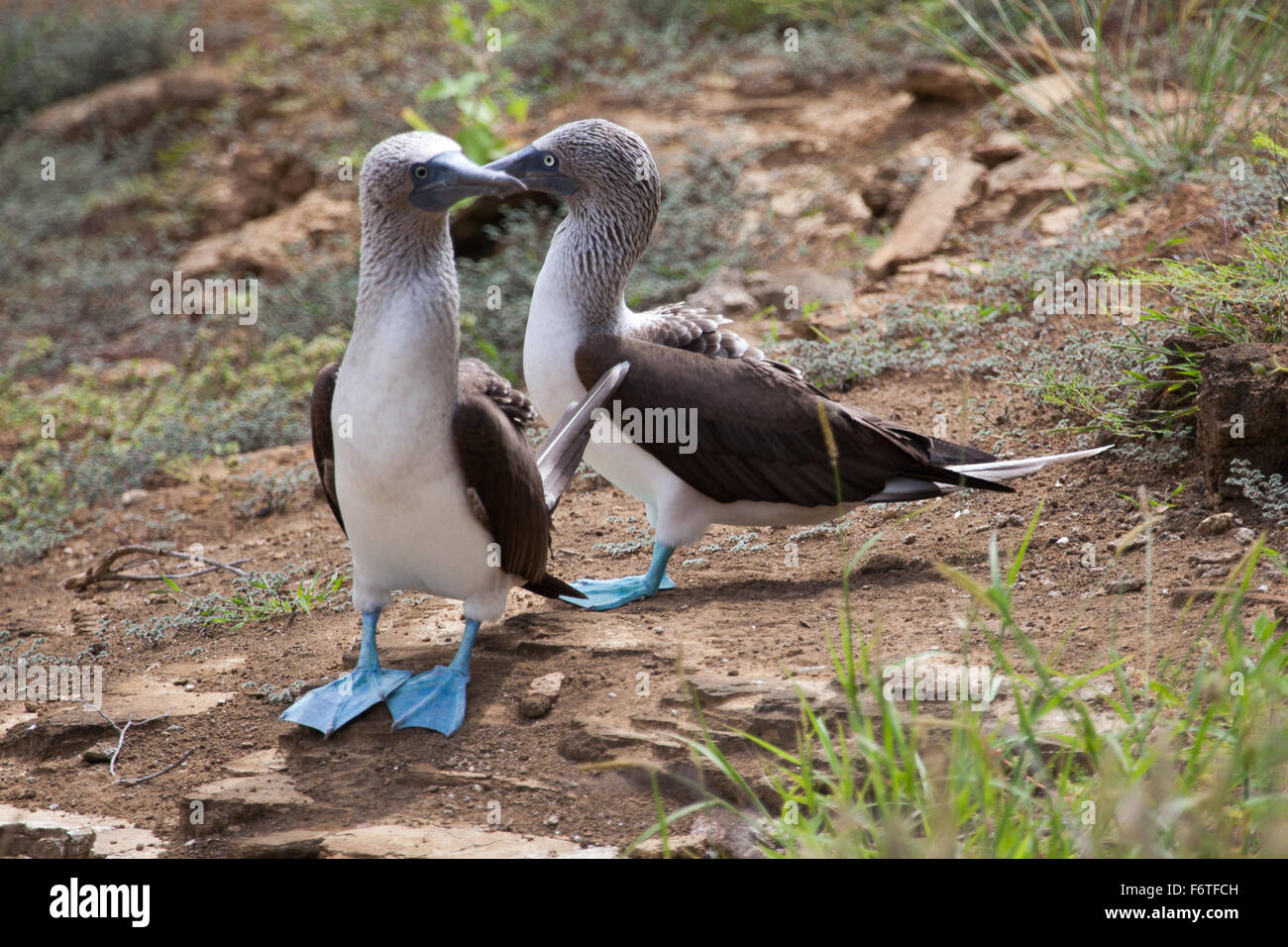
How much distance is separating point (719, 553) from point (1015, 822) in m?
2.33

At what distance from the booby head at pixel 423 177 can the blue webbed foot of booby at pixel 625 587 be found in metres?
1.52

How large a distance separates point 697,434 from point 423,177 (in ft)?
4.56

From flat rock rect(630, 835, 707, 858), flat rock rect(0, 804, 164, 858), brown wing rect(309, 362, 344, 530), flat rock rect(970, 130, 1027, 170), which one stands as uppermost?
flat rock rect(970, 130, 1027, 170)

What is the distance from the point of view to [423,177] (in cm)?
357

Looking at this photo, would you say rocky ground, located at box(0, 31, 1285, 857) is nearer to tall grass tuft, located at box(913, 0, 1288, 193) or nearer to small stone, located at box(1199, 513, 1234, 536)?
small stone, located at box(1199, 513, 1234, 536)

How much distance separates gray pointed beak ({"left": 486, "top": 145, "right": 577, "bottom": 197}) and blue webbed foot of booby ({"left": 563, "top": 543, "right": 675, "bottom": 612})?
1.49m

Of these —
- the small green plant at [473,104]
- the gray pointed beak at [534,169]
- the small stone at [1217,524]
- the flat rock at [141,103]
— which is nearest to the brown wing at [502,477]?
Answer: the gray pointed beak at [534,169]

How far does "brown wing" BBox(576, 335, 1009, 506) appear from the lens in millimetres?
4398

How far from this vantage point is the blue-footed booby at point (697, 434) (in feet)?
14.5

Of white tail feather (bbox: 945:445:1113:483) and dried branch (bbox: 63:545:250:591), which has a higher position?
white tail feather (bbox: 945:445:1113:483)

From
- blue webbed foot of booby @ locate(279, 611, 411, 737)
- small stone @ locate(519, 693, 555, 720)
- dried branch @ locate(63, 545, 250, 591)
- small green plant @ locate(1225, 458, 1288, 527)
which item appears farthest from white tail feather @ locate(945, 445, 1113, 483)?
dried branch @ locate(63, 545, 250, 591)

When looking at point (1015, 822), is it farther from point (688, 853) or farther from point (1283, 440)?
point (1283, 440)

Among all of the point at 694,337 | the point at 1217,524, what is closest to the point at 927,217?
the point at 694,337
